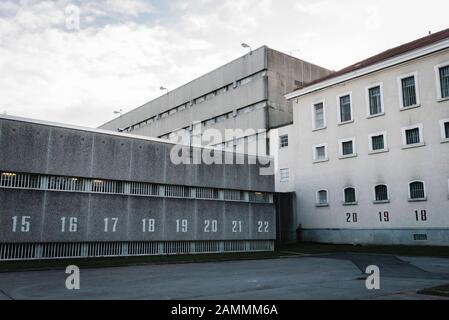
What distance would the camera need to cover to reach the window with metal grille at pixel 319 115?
37.9 meters

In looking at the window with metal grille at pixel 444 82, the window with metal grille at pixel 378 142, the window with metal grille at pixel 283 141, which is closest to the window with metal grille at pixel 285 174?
the window with metal grille at pixel 283 141

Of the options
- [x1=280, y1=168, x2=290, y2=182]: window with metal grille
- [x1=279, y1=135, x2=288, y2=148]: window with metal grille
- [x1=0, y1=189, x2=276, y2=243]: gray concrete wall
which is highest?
[x1=279, y1=135, x2=288, y2=148]: window with metal grille

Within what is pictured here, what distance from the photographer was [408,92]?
103ft

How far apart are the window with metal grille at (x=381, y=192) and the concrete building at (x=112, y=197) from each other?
1028 centimetres

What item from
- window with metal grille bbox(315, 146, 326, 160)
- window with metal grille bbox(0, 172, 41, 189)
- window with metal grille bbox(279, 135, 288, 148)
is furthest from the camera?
window with metal grille bbox(279, 135, 288, 148)

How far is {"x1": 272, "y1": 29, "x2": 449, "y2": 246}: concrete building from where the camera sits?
96.2ft

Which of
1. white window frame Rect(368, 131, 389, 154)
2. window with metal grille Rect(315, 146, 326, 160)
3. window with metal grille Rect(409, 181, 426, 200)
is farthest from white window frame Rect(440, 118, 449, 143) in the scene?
window with metal grille Rect(315, 146, 326, 160)

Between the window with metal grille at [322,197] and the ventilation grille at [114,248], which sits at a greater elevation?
the window with metal grille at [322,197]

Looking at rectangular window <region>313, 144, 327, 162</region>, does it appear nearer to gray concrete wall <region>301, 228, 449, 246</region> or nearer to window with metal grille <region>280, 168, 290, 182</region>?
window with metal grille <region>280, 168, 290, 182</region>

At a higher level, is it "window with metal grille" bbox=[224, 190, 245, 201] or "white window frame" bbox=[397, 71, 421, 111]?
"white window frame" bbox=[397, 71, 421, 111]

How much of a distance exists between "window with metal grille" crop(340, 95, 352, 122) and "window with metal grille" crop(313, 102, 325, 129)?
7.07 feet

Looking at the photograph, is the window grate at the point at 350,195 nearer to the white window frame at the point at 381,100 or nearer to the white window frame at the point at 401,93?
the white window frame at the point at 381,100
